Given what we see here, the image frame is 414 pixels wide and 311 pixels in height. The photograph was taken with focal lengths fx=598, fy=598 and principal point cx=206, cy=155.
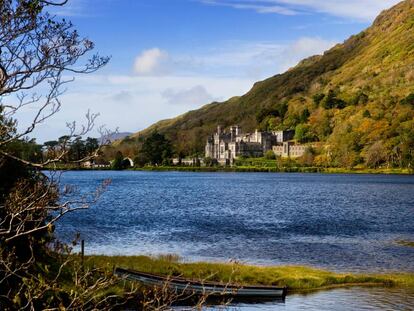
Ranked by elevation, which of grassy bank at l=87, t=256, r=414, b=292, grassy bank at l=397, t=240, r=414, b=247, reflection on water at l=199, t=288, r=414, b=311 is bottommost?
grassy bank at l=397, t=240, r=414, b=247

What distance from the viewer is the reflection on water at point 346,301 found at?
30969 millimetres

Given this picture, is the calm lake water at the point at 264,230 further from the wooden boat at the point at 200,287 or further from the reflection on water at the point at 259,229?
the wooden boat at the point at 200,287

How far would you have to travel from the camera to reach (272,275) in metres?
36.9

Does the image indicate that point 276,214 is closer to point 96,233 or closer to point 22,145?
point 96,233

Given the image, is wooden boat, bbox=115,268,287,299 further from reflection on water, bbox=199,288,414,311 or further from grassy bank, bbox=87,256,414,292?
grassy bank, bbox=87,256,414,292

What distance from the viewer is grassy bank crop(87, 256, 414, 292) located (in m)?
35.4

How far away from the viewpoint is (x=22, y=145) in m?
28.7

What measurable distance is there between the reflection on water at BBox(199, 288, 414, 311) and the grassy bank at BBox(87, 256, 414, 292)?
148cm

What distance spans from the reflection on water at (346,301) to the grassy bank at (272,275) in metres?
1.48

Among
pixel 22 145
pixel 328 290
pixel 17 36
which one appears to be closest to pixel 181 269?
pixel 328 290

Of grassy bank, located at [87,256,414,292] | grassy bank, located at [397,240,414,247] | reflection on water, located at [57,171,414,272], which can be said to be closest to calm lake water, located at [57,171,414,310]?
reflection on water, located at [57,171,414,272]

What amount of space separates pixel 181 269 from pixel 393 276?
14150 millimetres

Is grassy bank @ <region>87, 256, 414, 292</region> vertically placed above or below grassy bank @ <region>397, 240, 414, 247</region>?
above

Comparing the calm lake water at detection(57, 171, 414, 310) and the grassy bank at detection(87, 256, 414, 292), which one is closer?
the grassy bank at detection(87, 256, 414, 292)
